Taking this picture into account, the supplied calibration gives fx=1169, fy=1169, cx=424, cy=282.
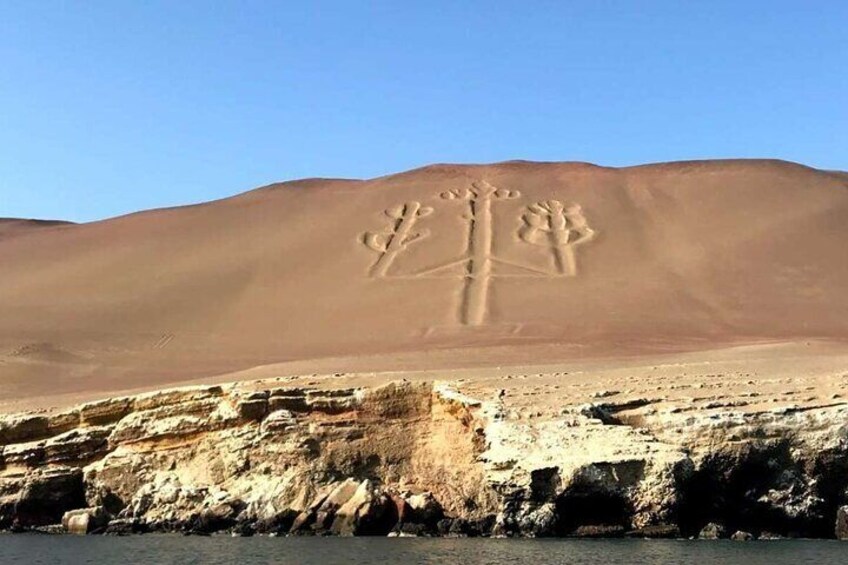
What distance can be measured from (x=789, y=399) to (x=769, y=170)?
44.0m

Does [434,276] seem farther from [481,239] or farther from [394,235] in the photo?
[394,235]

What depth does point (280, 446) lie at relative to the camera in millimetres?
27125

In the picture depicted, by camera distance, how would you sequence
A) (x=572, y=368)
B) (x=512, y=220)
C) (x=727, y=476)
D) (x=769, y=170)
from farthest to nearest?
(x=769, y=170) → (x=512, y=220) → (x=572, y=368) → (x=727, y=476)

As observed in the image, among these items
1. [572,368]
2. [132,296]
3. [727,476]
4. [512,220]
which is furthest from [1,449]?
[512,220]

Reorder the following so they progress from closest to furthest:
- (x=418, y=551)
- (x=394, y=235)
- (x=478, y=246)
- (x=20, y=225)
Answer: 1. (x=418, y=551)
2. (x=478, y=246)
3. (x=394, y=235)
4. (x=20, y=225)

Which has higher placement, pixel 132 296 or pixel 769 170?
pixel 769 170

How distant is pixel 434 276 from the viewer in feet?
174

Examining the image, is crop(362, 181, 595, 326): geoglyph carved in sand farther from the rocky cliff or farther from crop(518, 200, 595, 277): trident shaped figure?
the rocky cliff

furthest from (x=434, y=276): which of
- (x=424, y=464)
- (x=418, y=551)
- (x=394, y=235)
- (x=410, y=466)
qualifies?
(x=418, y=551)

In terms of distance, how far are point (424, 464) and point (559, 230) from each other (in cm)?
3365

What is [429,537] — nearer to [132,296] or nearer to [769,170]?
[132,296]

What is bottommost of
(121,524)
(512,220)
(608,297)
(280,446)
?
(121,524)

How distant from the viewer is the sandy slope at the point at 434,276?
43781 mm

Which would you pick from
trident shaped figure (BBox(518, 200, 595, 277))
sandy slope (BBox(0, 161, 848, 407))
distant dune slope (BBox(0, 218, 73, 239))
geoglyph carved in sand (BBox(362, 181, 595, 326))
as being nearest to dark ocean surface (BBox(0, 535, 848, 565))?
sandy slope (BBox(0, 161, 848, 407))
